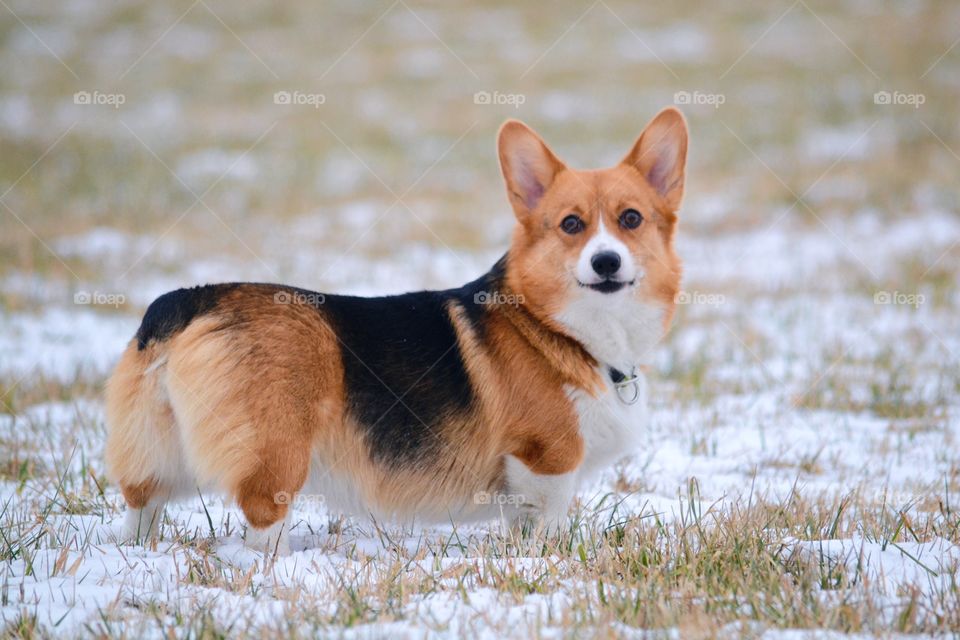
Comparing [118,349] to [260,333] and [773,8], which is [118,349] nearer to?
[260,333]

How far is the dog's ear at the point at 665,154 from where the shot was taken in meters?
3.87

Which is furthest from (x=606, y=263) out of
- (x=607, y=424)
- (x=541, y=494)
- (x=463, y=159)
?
(x=463, y=159)

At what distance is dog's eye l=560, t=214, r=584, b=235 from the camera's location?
12.1 feet

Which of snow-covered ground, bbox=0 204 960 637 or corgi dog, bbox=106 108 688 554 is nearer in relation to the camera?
snow-covered ground, bbox=0 204 960 637

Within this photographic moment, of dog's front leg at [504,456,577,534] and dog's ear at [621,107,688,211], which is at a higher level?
dog's ear at [621,107,688,211]

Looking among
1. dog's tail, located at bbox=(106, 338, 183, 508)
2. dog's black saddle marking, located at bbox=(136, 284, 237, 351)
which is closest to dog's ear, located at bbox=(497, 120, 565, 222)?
dog's black saddle marking, located at bbox=(136, 284, 237, 351)

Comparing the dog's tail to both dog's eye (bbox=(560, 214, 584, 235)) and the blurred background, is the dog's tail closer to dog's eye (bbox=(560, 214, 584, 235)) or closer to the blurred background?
dog's eye (bbox=(560, 214, 584, 235))

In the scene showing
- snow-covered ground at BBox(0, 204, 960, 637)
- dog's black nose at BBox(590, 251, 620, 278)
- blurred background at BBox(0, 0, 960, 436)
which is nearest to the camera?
snow-covered ground at BBox(0, 204, 960, 637)

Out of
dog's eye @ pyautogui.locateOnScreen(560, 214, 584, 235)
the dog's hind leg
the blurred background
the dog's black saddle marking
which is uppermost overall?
the blurred background

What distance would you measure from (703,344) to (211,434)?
502 cm

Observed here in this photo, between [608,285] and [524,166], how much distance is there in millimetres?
768

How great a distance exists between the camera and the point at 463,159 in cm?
1557

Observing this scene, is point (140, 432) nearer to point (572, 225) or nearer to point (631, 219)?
point (572, 225)

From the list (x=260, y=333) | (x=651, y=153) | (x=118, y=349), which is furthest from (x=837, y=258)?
(x=260, y=333)
